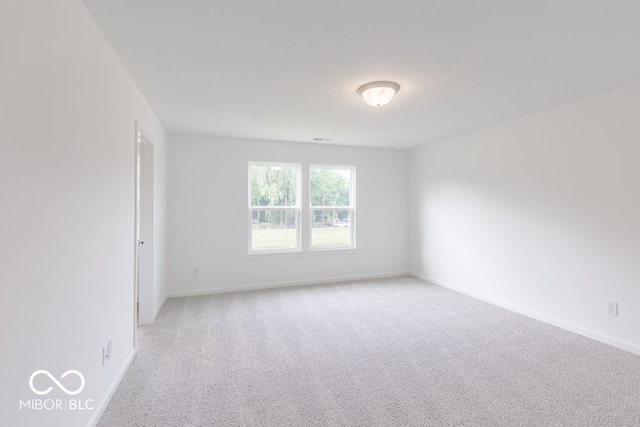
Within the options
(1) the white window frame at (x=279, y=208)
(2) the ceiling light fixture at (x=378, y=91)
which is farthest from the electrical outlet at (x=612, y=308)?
(1) the white window frame at (x=279, y=208)

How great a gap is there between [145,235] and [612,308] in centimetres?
488

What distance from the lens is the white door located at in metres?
3.36

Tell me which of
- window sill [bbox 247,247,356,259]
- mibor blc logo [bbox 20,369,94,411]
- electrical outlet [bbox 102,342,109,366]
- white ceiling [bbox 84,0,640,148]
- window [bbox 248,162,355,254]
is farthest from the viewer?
window [bbox 248,162,355,254]

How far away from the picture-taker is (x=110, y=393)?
6.78ft

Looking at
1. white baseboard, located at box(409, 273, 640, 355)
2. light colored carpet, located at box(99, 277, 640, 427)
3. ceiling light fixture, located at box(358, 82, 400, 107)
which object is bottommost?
light colored carpet, located at box(99, 277, 640, 427)

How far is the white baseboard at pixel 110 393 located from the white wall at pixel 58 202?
0.04 m

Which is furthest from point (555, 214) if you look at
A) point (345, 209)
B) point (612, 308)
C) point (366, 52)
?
point (345, 209)

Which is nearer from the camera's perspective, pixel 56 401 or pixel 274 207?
pixel 56 401

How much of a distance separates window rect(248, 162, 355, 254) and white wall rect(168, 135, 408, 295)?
16 centimetres

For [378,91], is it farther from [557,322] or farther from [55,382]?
[557,322]

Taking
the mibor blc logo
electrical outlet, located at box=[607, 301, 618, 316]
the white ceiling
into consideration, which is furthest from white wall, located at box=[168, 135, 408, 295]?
electrical outlet, located at box=[607, 301, 618, 316]

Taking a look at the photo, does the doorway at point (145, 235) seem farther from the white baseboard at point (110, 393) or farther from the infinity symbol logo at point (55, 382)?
the infinity symbol logo at point (55, 382)

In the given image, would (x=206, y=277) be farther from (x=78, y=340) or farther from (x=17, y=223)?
(x=17, y=223)

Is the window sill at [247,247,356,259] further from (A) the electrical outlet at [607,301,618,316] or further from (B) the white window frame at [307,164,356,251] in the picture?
(A) the electrical outlet at [607,301,618,316]
